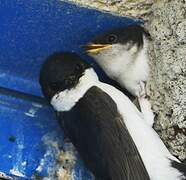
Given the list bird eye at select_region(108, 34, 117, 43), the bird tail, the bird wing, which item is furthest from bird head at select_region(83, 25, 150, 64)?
the bird tail

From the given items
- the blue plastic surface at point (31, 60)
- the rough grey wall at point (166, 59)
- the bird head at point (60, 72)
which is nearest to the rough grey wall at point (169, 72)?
the rough grey wall at point (166, 59)

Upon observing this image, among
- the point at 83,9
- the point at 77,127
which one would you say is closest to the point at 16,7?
the point at 83,9

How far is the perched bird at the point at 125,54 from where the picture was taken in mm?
3609

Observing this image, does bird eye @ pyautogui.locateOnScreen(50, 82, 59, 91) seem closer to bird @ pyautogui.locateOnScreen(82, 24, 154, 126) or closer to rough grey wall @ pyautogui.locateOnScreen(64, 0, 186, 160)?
bird @ pyautogui.locateOnScreen(82, 24, 154, 126)

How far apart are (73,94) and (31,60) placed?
198 millimetres

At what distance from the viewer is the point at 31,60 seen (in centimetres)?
366

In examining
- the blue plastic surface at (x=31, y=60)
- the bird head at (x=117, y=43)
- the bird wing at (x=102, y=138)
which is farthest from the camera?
the bird head at (x=117, y=43)

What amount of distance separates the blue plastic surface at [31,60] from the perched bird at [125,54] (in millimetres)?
37

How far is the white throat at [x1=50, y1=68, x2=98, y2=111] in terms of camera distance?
356 cm

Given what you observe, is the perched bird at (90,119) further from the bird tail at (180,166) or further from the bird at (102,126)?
the bird tail at (180,166)

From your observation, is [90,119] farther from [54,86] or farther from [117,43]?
[117,43]

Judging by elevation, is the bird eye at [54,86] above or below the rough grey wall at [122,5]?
below

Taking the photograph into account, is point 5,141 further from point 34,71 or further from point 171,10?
point 171,10

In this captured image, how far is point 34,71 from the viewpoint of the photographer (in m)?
3.71
